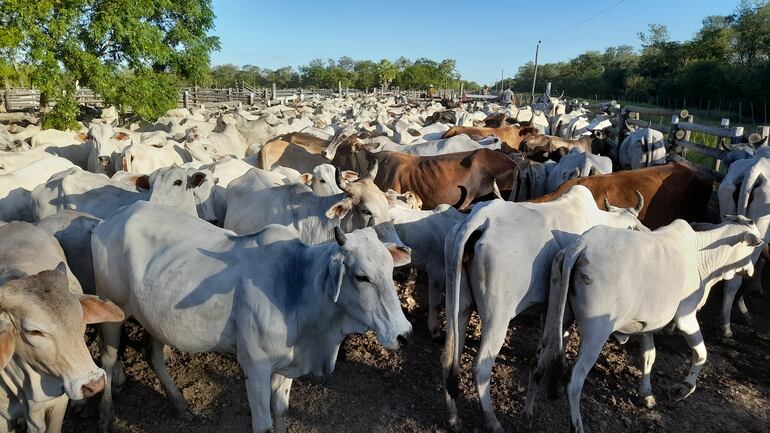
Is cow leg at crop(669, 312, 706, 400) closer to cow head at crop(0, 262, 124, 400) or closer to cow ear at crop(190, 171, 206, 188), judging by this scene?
cow head at crop(0, 262, 124, 400)

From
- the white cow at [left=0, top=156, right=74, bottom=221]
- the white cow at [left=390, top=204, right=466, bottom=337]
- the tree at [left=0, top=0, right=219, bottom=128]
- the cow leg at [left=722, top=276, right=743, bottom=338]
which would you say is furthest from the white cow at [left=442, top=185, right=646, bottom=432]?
the tree at [left=0, top=0, right=219, bottom=128]

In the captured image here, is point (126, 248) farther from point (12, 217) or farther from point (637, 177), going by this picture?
point (637, 177)

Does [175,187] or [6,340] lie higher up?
[175,187]

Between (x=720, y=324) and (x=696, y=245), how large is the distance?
2112 millimetres

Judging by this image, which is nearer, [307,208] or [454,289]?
[454,289]

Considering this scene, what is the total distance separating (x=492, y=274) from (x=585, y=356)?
0.99m

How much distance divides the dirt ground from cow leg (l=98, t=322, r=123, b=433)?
0.40ft

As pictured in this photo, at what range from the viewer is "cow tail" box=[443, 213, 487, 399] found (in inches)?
178

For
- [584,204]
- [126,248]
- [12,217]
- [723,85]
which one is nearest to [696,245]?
[584,204]

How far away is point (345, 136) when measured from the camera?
35.3ft

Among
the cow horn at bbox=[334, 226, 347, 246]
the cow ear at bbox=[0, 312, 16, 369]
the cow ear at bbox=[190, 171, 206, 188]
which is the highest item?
the cow ear at bbox=[190, 171, 206, 188]

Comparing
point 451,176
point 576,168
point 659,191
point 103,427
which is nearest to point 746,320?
point 659,191

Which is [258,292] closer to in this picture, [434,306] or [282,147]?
[434,306]

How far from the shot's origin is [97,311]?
11.9 ft
